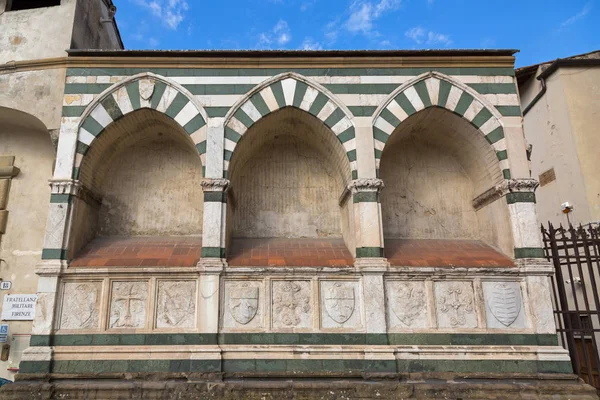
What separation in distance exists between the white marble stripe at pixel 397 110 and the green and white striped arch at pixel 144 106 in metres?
3.18

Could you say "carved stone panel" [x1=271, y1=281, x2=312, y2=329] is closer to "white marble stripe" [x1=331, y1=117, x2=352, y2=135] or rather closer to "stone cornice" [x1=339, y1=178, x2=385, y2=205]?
"stone cornice" [x1=339, y1=178, x2=385, y2=205]

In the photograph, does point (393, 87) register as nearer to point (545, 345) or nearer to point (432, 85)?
point (432, 85)

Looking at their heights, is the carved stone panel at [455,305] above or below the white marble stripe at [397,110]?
below

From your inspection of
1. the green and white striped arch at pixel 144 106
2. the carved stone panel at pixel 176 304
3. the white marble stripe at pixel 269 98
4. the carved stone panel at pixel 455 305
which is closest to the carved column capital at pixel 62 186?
the green and white striped arch at pixel 144 106

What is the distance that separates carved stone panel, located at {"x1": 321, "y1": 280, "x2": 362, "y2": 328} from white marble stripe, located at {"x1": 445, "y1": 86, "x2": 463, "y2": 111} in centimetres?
347

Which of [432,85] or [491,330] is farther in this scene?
[432,85]

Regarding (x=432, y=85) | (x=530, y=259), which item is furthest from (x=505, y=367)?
(x=432, y=85)

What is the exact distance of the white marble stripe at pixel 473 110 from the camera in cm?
702

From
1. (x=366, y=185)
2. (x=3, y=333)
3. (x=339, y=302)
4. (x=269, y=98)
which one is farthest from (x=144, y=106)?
(x=3, y=333)

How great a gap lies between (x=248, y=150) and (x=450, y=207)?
4.02m

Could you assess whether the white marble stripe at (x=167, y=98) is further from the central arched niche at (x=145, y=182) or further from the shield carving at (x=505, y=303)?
the shield carving at (x=505, y=303)

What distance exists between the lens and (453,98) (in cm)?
707

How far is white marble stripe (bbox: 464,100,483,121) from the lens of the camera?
702cm

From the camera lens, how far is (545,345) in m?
6.08
